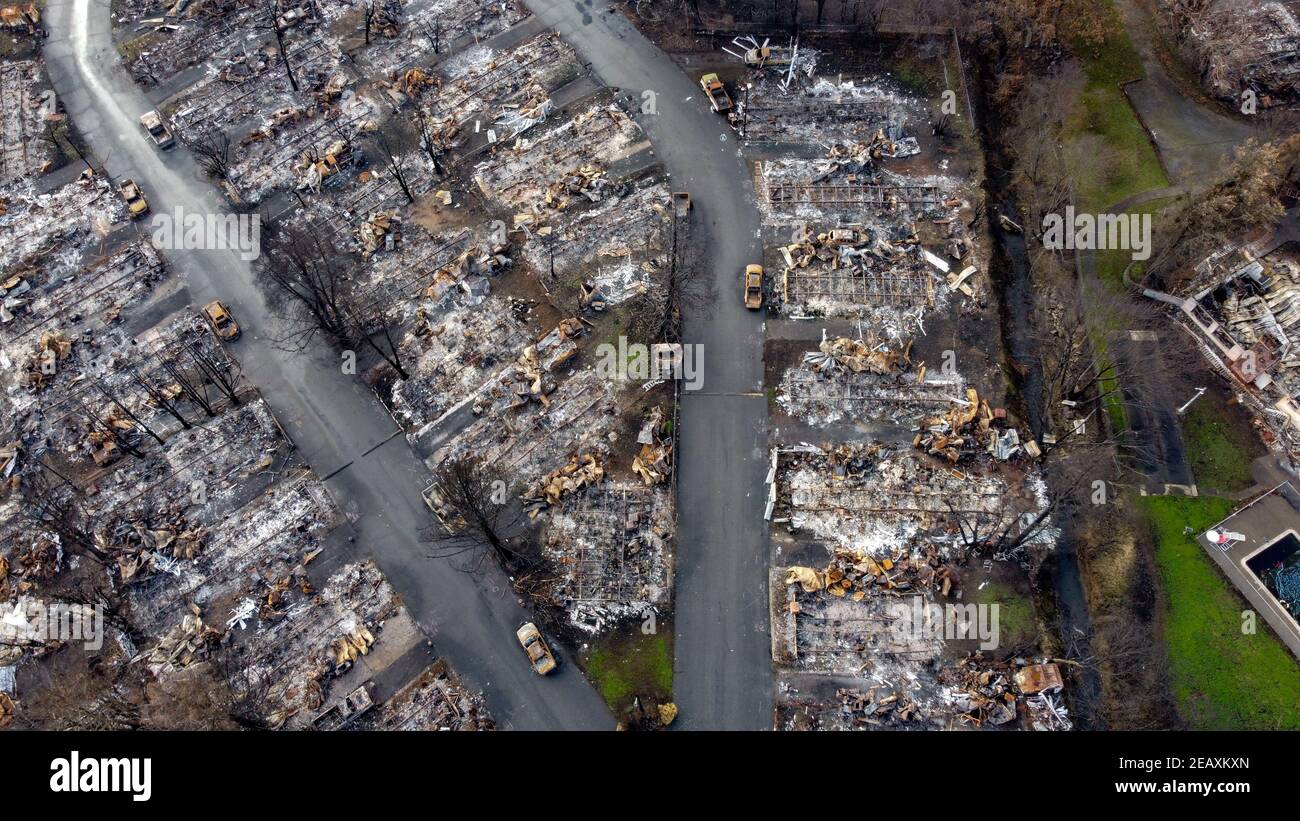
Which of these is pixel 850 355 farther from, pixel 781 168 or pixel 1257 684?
pixel 1257 684

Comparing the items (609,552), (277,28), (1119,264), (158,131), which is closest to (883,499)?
(609,552)

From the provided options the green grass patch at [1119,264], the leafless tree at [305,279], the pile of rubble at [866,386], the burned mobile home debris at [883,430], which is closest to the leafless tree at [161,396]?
the leafless tree at [305,279]

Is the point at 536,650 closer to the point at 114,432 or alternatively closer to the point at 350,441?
the point at 350,441

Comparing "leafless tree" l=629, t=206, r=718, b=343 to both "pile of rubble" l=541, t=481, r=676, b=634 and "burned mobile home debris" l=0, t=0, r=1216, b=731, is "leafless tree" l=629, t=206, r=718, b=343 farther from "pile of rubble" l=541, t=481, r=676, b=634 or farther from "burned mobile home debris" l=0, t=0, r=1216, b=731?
"pile of rubble" l=541, t=481, r=676, b=634

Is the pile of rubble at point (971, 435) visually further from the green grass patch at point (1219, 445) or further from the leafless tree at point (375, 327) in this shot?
the leafless tree at point (375, 327)
